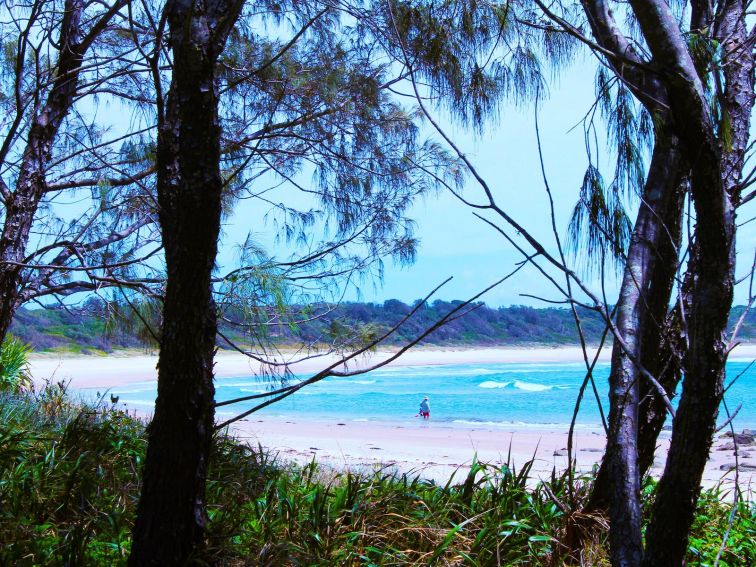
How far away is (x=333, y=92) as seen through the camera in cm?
471

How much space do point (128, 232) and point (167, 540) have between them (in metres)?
3.38

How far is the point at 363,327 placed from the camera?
4.14m

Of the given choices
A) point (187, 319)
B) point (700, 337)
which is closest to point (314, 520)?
point (187, 319)

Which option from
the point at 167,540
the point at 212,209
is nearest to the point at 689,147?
the point at 212,209

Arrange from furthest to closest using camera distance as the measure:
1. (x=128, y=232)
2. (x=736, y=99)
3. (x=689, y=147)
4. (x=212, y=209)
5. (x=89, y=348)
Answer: (x=89, y=348)
(x=128, y=232)
(x=212, y=209)
(x=736, y=99)
(x=689, y=147)

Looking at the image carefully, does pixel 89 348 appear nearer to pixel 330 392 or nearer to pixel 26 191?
pixel 330 392

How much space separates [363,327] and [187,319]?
2.10m

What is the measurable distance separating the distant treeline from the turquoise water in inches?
75.4

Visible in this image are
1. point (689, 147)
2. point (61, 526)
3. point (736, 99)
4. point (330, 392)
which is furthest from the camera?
point (330, 392)

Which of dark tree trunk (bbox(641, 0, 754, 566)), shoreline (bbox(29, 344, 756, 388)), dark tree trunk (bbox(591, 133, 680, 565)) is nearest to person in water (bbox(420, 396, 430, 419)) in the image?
shoreline (bbox(29, 344, 756, 388))

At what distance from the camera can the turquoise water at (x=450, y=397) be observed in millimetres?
17344

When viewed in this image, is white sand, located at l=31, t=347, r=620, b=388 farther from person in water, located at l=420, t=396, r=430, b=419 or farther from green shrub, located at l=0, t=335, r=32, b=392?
green shrub, located at l=0, t=335, r=32, b=392

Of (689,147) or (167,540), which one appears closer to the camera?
(689,147)

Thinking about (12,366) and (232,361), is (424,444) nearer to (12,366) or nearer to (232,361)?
(12,366)
